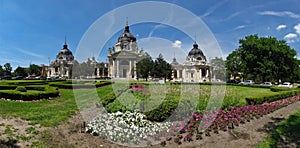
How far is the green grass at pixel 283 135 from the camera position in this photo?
6.80m

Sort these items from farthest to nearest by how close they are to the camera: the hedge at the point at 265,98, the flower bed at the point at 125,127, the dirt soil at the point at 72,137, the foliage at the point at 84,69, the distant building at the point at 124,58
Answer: the distant building at the point at 124,58
the foliage at the point at 84,69
the hedge at the point at 265,98
the flower bed at the point at 125,127
the dirt soil at the point at 72,137

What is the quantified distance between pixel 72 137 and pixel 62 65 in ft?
324

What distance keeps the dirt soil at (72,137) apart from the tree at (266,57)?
3536cm

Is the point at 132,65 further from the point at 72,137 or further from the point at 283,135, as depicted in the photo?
the point at 283,135

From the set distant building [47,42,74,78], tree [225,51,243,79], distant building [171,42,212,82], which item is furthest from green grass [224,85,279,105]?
distant building [47,42,74,78]

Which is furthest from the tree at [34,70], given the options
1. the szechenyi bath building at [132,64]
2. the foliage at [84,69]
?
the foliage at [84,69]

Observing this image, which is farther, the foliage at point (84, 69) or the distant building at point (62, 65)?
the distant building at point (62, 65)

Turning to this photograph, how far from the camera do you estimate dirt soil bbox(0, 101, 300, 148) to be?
6449 mm

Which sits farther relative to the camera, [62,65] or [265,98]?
[62,65]

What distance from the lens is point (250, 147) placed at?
6652 millimetres

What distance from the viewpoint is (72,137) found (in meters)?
7.16

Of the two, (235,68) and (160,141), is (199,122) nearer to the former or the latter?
(160,141)

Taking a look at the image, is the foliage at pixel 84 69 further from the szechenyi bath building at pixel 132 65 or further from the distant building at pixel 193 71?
the distant building at pixel 193 71

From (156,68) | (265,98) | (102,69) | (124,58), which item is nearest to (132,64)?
(124,58)
